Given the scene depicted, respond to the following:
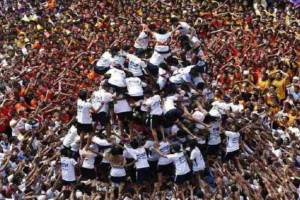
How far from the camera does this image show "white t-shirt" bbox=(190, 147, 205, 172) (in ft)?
40.4

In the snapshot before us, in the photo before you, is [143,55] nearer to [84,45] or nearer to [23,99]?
[23,99]

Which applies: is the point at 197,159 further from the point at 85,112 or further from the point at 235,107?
the point at 235,107

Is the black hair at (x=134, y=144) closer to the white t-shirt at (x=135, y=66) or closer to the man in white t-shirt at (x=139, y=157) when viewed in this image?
the man in white t-shirt at (x=139, y=157)

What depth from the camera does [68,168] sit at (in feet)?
41.1

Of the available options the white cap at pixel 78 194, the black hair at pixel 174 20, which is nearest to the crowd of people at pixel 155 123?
the white cap at pixel 78 194

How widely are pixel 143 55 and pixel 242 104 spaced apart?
9.56 feet

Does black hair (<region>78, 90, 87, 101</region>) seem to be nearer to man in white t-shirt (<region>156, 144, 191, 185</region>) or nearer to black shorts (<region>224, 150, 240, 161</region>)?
man in white t-shirt (<region>156, 144, 191, 185</region>)

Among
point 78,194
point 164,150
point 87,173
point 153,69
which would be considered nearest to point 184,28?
point 153,69

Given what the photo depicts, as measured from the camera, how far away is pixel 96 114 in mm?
12375

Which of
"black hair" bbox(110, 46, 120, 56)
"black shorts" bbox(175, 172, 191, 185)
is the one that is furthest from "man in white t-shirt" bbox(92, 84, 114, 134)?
"black shorts" bbox(175, 172, 191, 185)

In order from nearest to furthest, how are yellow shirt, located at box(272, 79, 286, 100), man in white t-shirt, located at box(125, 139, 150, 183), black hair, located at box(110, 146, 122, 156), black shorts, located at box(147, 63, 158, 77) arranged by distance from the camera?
black hair, located at box(110, 146, 122, 156) → man in white t-shirt, located at box(125, 139, 150, 183) → black shorts, located at box(147, 63, 158, 77) → yellow shirt, located at box(272, 79, 286, 100)

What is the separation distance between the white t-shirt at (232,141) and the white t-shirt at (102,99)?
229 centimetres

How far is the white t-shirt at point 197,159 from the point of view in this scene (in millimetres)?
12328

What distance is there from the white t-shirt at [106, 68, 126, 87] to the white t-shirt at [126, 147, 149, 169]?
3.64 ft
